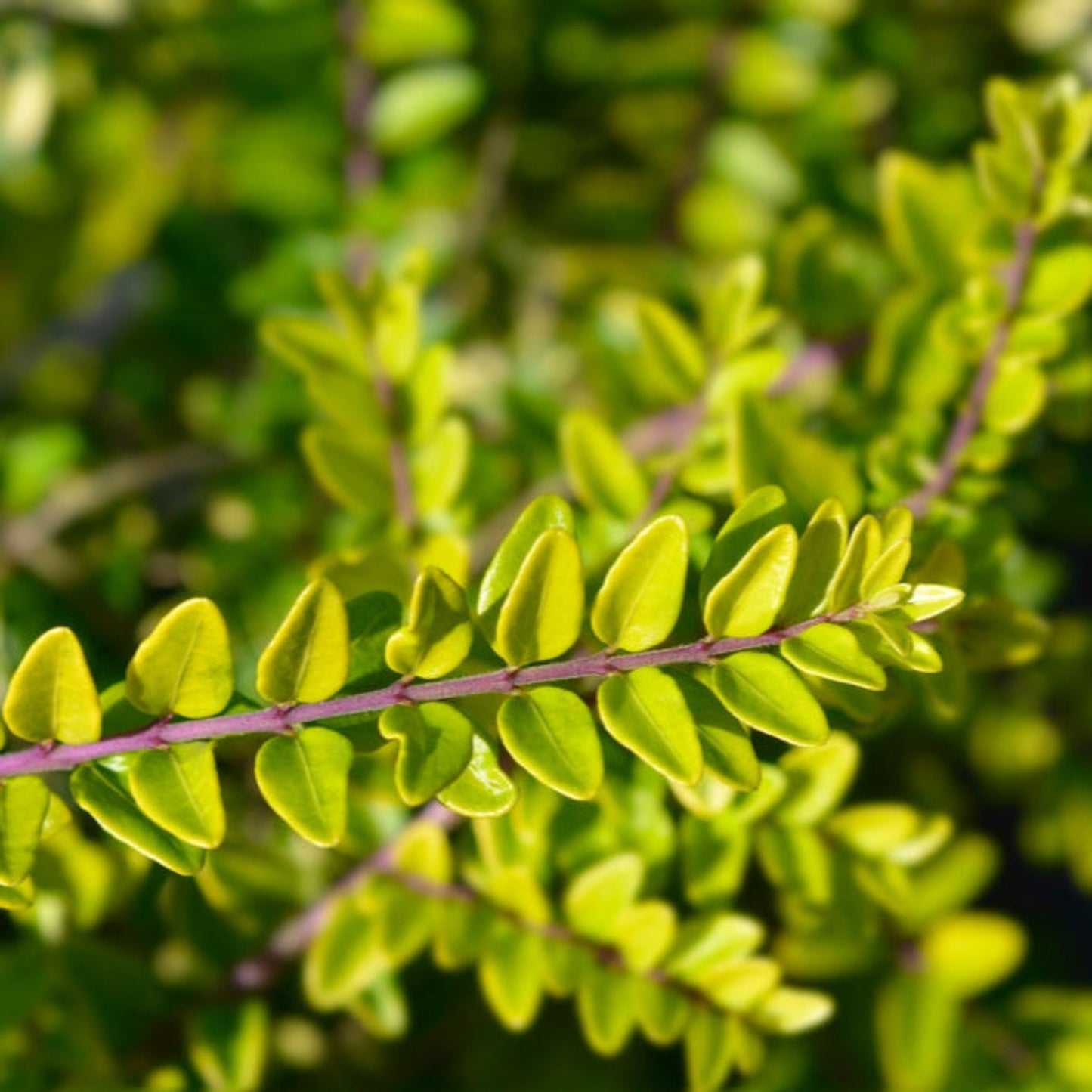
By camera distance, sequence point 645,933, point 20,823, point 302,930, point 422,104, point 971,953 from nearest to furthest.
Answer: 1. point 20,823
2. point 645,933
3. point 302,930
4. point 971,953
5. point 422,104

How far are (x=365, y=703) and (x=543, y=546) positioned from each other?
0.37 ft

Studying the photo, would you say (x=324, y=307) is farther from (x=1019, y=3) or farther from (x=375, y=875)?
(x=1019, y=3)

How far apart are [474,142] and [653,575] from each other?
3.22 ft

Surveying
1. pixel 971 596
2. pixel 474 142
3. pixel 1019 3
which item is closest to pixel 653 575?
pixel 971 596

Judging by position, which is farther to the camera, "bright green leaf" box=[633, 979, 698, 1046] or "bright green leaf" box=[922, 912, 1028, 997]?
"bright green leaf" box=[922, 912, 1028, 997]

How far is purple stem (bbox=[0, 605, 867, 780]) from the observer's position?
0.65 metres

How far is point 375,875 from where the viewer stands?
2.96 ft

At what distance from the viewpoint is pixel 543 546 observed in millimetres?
644

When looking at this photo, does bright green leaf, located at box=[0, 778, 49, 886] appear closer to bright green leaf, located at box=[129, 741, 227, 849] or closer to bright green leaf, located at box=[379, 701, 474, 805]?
bright green leaf, located at box=[129, 741, 227, 849]

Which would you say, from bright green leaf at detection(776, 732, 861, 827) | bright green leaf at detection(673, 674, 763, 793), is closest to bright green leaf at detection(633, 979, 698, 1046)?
bright green leaf at detection(776, 732, 861, 827)

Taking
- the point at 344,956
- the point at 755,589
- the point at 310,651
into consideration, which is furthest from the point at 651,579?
the point at 344,956

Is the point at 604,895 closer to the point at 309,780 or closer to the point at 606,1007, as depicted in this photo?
the point at 606,1007

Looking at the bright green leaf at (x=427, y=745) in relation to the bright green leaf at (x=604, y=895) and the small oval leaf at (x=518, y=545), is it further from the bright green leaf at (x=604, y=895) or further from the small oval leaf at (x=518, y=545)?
the bright green leaf at (x=604, y=895)

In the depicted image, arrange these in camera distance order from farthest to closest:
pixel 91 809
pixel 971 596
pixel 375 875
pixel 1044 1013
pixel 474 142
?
pixel 474 142 < pixel 1044 1013 < pixel 375 875 < pixel 971 596 < pixel 91 809
